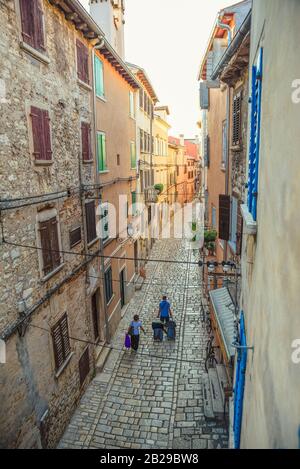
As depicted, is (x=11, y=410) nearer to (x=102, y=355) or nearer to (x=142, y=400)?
(x=142, y=400)

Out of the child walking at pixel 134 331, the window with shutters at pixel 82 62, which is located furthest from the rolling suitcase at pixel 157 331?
the window with shutters at pixel 82 62

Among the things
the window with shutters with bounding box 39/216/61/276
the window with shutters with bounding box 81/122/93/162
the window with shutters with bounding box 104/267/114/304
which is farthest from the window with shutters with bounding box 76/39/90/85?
the window with shutters with bounding box 104/267/114/304

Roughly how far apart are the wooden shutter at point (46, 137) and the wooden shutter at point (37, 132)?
0.41 feet

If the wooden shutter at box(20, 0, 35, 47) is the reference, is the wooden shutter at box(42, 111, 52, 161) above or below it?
below

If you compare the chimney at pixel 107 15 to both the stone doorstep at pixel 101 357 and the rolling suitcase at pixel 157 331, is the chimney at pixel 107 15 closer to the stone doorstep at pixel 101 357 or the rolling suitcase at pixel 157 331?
the rolling suitcase at pixel 157 331

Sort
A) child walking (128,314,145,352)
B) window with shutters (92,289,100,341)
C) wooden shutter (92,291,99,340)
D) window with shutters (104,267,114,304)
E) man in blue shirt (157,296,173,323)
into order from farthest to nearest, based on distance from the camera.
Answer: window with shutters (104,267,114,304)
man in blue shirt (157,296,173,323)
window with shutters (92,289,100,341)
wooden shutter (92,291,99,340)
child walking (128,314,145,352)

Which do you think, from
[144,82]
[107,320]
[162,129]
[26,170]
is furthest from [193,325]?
[162,129]

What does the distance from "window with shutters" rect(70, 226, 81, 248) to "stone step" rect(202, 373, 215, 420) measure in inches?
249

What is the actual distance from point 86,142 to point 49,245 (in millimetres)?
4701

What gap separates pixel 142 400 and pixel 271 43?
10313mm

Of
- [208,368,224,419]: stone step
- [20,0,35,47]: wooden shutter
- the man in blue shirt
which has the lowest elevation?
[208,368,224,419]: stone step

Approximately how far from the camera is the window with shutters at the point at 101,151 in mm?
13180

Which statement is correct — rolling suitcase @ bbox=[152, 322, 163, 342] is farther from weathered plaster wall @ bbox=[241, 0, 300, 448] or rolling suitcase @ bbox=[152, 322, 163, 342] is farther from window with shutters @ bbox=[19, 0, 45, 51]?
window with shutters @ bbox=[19, 0, 45, 51]

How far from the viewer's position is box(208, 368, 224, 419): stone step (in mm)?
9531
